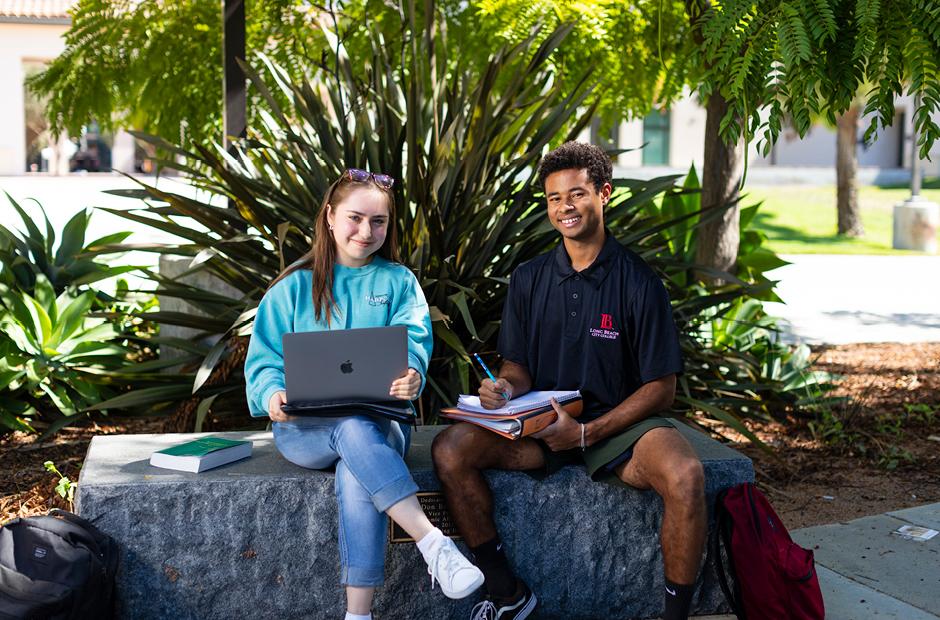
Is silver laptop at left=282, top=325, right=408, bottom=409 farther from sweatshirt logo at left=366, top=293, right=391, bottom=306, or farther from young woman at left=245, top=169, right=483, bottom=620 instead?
sweatshirt logo at left=366, top=293, right=391, bottom=306

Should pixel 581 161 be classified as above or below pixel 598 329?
above

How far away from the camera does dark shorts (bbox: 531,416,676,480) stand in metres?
3.60

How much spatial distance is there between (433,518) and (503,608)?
0.37 m

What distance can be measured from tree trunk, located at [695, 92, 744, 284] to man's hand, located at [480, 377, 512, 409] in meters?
3.64

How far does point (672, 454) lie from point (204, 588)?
1.56 m

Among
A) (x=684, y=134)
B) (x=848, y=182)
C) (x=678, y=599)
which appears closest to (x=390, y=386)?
(x=678, y=599)

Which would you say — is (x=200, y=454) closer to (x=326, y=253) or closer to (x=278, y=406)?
(x=278, y=406)

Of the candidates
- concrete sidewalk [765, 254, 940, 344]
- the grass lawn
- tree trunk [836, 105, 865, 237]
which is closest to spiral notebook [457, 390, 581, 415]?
concrete sidewalk [765, 254, 940, 344]

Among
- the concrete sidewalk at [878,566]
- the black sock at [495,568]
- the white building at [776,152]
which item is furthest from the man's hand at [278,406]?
the white building at [776,152]

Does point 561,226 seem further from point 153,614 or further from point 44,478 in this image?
point 44,478

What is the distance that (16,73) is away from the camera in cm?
3123

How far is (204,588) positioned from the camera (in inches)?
140

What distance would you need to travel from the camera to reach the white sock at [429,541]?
3.38 metres

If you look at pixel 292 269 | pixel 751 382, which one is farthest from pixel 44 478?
pixel 751 382
